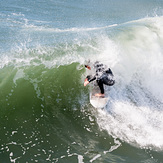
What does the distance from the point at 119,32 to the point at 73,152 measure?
290 inches

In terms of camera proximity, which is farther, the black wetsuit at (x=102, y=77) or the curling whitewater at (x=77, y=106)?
the black wetsuit at (x=102, y=77)

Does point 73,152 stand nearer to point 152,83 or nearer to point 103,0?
point 152,83

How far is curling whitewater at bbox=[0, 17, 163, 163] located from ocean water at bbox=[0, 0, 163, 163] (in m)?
0.02

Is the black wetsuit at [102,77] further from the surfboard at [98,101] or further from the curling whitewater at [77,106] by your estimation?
the curling whitewater at [77,106]

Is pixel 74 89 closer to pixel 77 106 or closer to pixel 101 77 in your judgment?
pixel 77 106

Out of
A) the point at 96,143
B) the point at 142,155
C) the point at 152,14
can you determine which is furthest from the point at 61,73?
the point at 152,14

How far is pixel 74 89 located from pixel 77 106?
2.79 feet

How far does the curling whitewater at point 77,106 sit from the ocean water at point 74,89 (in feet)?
0.08

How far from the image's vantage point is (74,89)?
22.4 ft

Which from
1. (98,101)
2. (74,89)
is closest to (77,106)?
(98,101)

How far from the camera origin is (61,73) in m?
7.47

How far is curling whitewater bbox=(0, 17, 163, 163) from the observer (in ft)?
16.0

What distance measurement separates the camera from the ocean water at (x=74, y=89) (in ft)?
16.2

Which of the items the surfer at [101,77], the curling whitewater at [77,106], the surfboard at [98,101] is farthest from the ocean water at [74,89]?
the surfer at [101,77]
